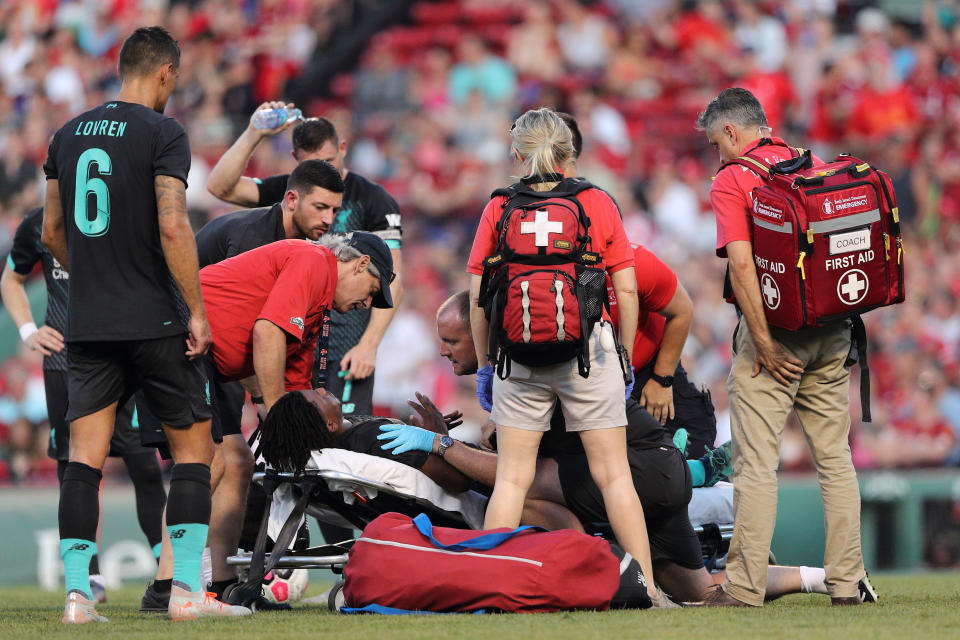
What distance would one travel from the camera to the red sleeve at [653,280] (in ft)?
19.4

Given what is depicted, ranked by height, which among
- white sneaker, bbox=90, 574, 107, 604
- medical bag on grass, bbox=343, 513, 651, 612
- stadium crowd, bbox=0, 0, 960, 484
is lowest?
white sneaker, bbox=90, 574, 107, 604

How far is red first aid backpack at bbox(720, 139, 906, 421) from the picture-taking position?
5.07m

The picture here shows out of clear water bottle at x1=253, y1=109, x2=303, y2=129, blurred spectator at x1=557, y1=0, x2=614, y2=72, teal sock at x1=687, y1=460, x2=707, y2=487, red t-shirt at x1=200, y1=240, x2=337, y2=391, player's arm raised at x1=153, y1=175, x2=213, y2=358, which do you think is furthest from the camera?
blurred spectator at x1=557, y1=0, x2=614, y2=72

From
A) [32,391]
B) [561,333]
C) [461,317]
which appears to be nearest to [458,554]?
[561,333]

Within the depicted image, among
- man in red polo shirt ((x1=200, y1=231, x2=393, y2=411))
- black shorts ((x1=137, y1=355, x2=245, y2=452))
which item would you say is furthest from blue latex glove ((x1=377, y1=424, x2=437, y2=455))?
black shorts ((x1=137, y1=355, x2=245, y2=452))

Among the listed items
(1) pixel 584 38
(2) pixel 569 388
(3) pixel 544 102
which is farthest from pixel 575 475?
(1) pixel 584 38

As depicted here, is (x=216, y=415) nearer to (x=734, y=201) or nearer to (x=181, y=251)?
(x=181, y=251)

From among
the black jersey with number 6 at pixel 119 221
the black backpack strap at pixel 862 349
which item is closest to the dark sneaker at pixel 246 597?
the black jersey with number 6 at pixel 119 221

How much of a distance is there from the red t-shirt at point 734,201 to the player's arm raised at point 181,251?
2.09m

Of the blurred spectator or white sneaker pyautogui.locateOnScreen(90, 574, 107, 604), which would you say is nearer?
white sneaker pyautogui.locateOnScreen(90, 574, 107, 604)

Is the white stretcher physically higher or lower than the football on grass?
higher

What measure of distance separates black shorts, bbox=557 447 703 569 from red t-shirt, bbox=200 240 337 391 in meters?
1.27

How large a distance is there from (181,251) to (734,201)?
7.30 ft

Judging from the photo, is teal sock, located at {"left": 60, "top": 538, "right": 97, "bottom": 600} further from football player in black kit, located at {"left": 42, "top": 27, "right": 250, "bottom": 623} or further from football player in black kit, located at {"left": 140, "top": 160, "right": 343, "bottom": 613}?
football player in black kit, located at {"left": 140, "top": 160, "right": 343, "bottom": 613}
